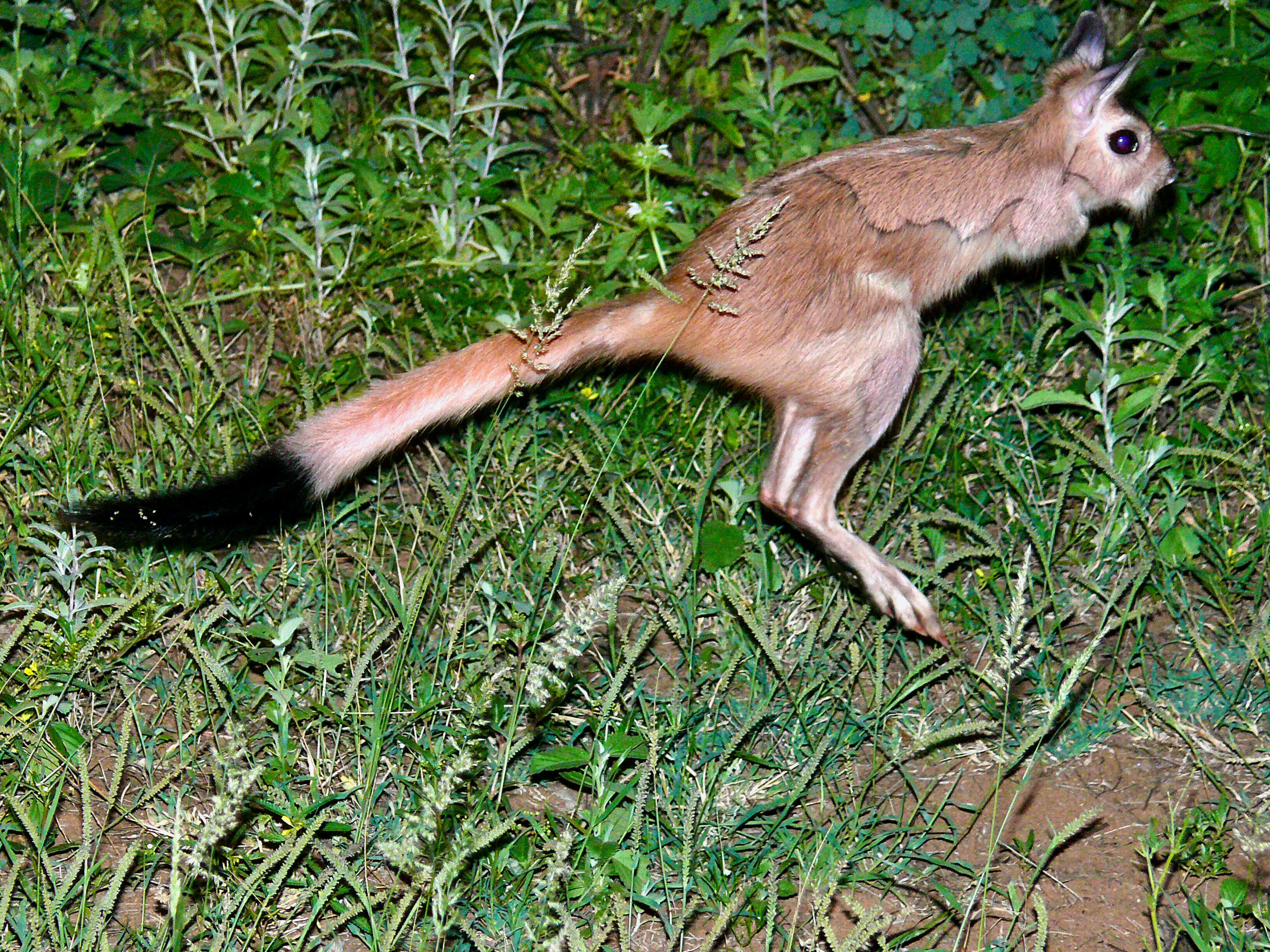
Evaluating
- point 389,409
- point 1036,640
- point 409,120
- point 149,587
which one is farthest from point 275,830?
point 409,120

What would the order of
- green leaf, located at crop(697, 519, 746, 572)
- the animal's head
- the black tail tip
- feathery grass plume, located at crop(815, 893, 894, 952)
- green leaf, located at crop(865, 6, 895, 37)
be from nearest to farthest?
feathery grass plume, located at crop(815, 893, 894, 952)
the black tail tip
green leaf, located at crop(697, 519, 746, 572)
the animal's head
green leaf, located at crop(865, 6, 895, 37)

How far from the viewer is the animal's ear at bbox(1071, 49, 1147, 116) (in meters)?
3.74

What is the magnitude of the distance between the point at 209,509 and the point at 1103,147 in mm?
2741

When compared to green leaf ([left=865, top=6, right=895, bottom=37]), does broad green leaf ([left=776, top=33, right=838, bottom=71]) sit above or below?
below

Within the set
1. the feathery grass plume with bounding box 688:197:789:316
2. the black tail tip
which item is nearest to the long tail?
the black tail tip

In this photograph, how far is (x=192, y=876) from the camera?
7.45ft

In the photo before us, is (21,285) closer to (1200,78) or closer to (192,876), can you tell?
(192,876)

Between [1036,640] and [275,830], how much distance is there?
197cm

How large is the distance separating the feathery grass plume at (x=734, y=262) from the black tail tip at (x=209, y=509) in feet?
3.68

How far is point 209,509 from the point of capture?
10.3 ft

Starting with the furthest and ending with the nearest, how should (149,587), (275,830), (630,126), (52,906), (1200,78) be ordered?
1. (630,126)
2. (1200,78)
3. (149,587)
4. (275,830)
5. (52,906)

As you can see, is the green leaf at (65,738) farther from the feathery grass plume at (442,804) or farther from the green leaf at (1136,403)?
the green leaf at (1136,403)

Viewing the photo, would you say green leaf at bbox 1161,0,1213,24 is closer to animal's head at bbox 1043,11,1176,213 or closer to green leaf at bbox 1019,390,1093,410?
animal's head at bbox 1043,11,1176,213

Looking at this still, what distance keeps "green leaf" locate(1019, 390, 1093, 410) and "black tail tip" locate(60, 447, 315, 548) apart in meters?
2.01
